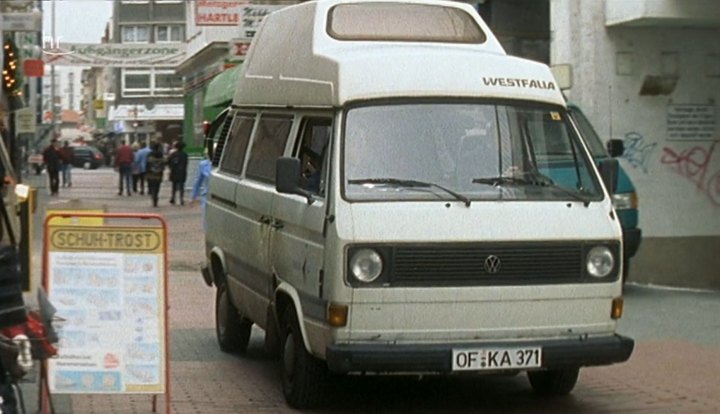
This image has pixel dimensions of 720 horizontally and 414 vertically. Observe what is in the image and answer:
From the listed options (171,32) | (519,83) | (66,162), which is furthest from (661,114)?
(171,32)

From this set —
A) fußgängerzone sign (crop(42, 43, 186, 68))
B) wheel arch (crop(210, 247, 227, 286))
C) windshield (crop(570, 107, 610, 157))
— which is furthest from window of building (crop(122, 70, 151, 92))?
wheel arch (crop(210, 247, 227, 286))

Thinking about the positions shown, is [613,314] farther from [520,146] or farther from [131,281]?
[131,281]

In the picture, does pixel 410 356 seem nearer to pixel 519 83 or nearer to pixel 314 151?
pixel 314 151

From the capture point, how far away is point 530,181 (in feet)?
29.8

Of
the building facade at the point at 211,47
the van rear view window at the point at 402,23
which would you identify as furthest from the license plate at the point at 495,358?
the building facade at the point at 211,47

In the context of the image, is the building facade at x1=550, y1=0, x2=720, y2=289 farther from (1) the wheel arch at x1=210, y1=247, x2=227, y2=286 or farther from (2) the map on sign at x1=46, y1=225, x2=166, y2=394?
(2) the map on sign at x1=46, y1=225, x2=166, y2=394

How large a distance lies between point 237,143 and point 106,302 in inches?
140

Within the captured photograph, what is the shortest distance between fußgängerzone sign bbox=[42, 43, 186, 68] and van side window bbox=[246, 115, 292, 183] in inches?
1041

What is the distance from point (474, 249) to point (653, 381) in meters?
2.53

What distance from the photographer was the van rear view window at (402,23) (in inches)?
385

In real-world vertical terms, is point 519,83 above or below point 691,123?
above

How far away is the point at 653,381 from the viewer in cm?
1023

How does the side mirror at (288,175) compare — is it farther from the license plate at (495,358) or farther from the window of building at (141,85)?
the window of building at (141,85)

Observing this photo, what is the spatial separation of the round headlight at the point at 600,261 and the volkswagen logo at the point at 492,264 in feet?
2.07
